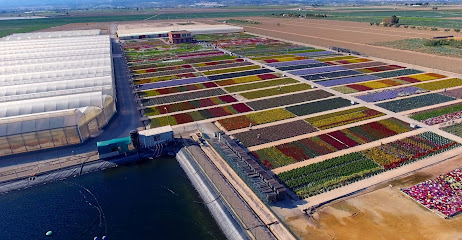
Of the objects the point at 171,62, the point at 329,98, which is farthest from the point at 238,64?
the point at 329,98

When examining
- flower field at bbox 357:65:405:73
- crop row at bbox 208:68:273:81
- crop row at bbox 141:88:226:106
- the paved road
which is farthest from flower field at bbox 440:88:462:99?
the paved road

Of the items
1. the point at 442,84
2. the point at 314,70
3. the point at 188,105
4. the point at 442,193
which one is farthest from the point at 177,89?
the point at 442,84

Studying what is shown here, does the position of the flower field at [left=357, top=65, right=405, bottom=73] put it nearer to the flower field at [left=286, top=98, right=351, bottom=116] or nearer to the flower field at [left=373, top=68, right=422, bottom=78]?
the flower field at [left=373, top=68, right=422, bottom=78]

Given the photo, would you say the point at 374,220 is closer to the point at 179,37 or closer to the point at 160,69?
the point at 160,69

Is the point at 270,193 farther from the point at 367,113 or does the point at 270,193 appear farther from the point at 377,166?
the point at 367,113

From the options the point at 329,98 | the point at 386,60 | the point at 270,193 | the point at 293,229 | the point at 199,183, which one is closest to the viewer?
the point at 293,229

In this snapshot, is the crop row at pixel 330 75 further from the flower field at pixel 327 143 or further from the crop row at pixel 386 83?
the flower field at pixel 327 143
